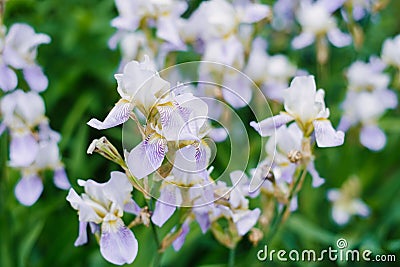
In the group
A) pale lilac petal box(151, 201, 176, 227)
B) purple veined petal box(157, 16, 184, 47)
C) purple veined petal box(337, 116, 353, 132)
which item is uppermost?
pale lilac petal box(151, 201, 176, 227)

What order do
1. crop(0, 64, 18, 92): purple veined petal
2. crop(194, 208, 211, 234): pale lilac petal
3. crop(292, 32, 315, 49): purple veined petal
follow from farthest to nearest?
crop(292, 32, 315, 49): purple veined petal < crop(0, 64, 18, 92): purple veined petal < crop(194, 208, 211, 234): pale lilac petal

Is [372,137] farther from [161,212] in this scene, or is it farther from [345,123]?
[161,212]

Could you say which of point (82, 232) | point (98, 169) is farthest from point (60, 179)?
point (98, 169)

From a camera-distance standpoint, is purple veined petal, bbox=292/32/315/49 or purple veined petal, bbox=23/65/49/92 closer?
purple veined petal, bbox=23/65/49/92

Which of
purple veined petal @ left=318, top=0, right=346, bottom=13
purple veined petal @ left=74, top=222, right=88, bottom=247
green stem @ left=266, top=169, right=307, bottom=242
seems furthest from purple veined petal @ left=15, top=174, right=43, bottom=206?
purple veined petal @ left=318, top=0, right=346, bottom=13

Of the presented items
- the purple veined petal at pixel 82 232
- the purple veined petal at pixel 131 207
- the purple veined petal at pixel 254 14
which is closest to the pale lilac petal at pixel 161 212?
the purple veined petal at pixel 131 207

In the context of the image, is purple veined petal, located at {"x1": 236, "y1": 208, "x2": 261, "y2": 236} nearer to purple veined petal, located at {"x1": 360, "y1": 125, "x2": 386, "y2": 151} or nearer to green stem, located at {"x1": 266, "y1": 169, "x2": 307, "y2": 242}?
green stem, located at {"x1": 266, "y1": 169, "x2": 307, "y2": 242}

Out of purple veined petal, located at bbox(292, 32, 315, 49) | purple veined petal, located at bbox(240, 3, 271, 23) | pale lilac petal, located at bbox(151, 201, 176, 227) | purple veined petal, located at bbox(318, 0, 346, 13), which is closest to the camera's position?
pale lilac petal, located at bbox(151, 201, 176, 227)

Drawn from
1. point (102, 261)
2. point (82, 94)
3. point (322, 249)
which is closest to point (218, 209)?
point (102, 261)
